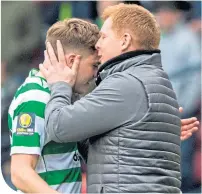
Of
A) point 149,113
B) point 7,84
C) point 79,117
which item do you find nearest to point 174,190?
point 149,113

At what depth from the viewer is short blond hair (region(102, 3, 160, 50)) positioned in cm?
254

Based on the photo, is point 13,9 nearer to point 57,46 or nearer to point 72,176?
point 57,46

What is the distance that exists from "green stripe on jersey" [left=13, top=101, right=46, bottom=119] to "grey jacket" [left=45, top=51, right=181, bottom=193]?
73mm

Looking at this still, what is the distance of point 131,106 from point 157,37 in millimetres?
362

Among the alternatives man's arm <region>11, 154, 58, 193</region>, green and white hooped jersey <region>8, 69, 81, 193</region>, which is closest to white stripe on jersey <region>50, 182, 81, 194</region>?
green and white hooped jersey <region>8, 69, 81, 193</region>

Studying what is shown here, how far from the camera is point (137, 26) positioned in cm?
254

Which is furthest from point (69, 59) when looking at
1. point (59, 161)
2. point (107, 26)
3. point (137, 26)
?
point (59, 161)

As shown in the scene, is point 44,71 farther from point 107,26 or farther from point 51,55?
point 107,26

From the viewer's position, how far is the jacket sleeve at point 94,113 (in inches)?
92.8

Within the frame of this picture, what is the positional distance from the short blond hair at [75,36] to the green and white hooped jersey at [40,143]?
185 millimetres

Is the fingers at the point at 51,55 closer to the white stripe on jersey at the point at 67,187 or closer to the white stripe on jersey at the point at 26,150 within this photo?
the white stripe on jersey at the point at 26,150

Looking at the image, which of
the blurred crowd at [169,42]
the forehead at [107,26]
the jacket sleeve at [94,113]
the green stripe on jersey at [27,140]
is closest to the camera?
the jacket sleeve at [94,113]

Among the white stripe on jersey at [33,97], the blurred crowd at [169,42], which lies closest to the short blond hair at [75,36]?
the white stripe on jersey at [33,97]

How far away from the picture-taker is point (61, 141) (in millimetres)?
2404
